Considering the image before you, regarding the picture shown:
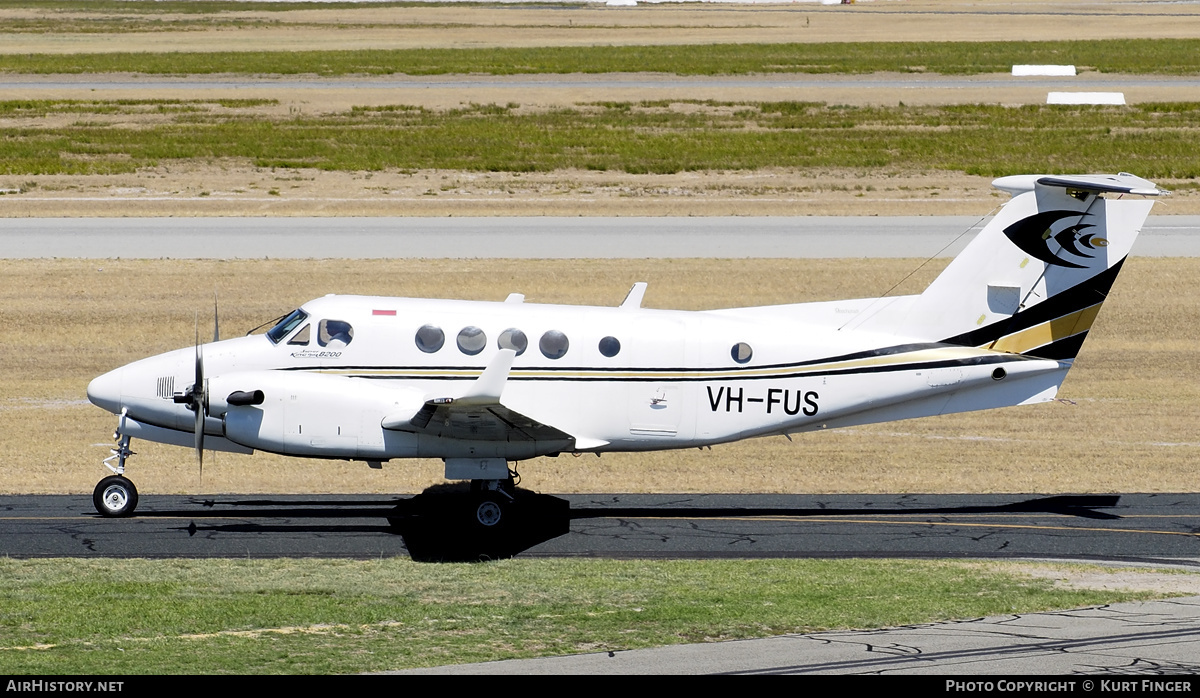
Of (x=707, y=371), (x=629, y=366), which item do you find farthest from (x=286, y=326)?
(x=707, y=371)

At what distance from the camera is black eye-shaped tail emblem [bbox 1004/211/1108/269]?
1834cm

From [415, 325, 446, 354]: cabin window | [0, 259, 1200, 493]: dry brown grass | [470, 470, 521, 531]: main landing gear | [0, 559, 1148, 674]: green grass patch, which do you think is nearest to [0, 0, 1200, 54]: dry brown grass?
[0, 259, 1200, 493]: dry brown grass

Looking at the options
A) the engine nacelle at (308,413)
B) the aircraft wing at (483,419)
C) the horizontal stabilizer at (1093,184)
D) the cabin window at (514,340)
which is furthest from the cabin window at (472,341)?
the horizontal stabilizer at (1093,184)

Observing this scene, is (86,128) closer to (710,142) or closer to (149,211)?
(149,211)

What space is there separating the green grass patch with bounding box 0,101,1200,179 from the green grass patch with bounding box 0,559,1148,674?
37.1 m

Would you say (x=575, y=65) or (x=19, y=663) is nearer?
(x=19, y=663)

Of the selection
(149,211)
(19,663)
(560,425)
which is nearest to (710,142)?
(149,211)

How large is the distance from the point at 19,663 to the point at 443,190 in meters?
37.6

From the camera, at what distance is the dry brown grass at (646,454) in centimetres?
2066

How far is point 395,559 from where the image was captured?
52.5ft

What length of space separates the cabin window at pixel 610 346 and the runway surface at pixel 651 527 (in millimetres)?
2317

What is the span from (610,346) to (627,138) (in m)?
40.9

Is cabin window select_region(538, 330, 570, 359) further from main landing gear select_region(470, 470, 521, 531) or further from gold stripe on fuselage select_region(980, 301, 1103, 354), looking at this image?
gold stripe on fuselage select_region(980, 301, 1103, 354)

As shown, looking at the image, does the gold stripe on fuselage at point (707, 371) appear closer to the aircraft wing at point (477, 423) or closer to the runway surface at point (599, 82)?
the aircraft wing at point (477, 423)
